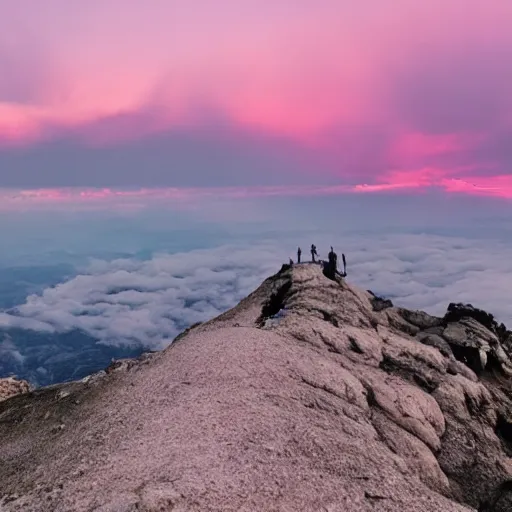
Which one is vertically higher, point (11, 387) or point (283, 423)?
point (283, 423)

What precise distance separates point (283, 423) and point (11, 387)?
43.1m

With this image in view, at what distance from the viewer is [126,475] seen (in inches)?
1046

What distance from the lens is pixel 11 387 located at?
60188 millimetres

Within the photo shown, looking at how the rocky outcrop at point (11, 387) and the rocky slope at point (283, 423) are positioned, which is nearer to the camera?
the rocky slope at point (283, 423)

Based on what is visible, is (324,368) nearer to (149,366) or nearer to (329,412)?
(329,412)

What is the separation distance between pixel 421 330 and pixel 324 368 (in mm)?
30724

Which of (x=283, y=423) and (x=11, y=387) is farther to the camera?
(x=11, y=387)

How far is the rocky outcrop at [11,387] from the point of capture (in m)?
58.6

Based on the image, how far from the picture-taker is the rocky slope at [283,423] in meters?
26.6

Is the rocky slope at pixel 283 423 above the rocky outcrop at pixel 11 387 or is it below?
above

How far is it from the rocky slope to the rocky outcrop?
396 inches

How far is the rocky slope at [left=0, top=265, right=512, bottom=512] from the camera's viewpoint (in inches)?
1048

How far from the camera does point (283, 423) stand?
3303 cm

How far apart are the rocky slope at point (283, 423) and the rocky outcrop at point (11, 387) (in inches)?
396
